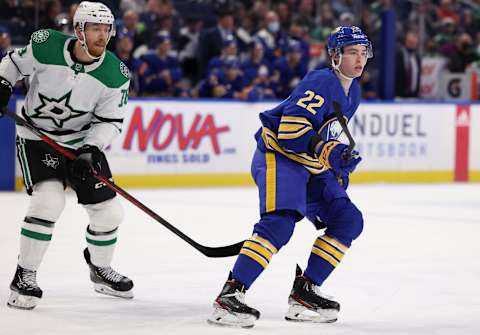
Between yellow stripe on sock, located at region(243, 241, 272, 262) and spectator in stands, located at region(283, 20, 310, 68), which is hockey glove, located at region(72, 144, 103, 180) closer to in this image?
yellow stripe on sock, located at region(243, 241, 272, 262)

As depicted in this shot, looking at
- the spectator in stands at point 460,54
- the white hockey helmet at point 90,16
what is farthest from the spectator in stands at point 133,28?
the white hockey helmet at point 90,16

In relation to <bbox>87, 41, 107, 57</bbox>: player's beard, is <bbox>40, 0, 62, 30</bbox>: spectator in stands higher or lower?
higher

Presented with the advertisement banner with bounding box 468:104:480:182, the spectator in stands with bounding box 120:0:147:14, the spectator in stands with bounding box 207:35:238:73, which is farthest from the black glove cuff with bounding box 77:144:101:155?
the advertisement banner with bounding box 468:104:480:182

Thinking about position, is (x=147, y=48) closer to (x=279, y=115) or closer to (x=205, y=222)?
(x=205, y=222)

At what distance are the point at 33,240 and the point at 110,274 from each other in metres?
0.43

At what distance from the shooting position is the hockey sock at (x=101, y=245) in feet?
14.6

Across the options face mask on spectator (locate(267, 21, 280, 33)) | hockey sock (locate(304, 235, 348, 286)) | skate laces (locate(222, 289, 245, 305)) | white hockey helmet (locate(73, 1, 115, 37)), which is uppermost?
white hockey helmet (locate(73, 1, 115, 37))

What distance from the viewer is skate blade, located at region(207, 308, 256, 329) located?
12.3 feet

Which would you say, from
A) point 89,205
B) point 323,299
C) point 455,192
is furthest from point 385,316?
point 455,192

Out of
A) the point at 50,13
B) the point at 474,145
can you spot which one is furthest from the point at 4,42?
the point at 474,145

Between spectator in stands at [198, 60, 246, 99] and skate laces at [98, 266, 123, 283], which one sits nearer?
skate laces at [98, 266, 123, 283]

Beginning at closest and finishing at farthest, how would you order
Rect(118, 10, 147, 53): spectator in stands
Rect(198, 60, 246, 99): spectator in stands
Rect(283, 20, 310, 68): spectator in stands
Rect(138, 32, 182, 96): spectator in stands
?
Rect(118, 10, 147, 53): spectator in stands
Rect(138, 32, 182, 96): spectator in stands
Rect(198, 60, 246, 99): spectator in stands
Rect(283, 20, 310, 68): spectator in stands

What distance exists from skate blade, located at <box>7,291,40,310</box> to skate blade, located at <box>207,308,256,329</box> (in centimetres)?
76

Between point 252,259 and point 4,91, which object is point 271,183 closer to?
point 252,259
